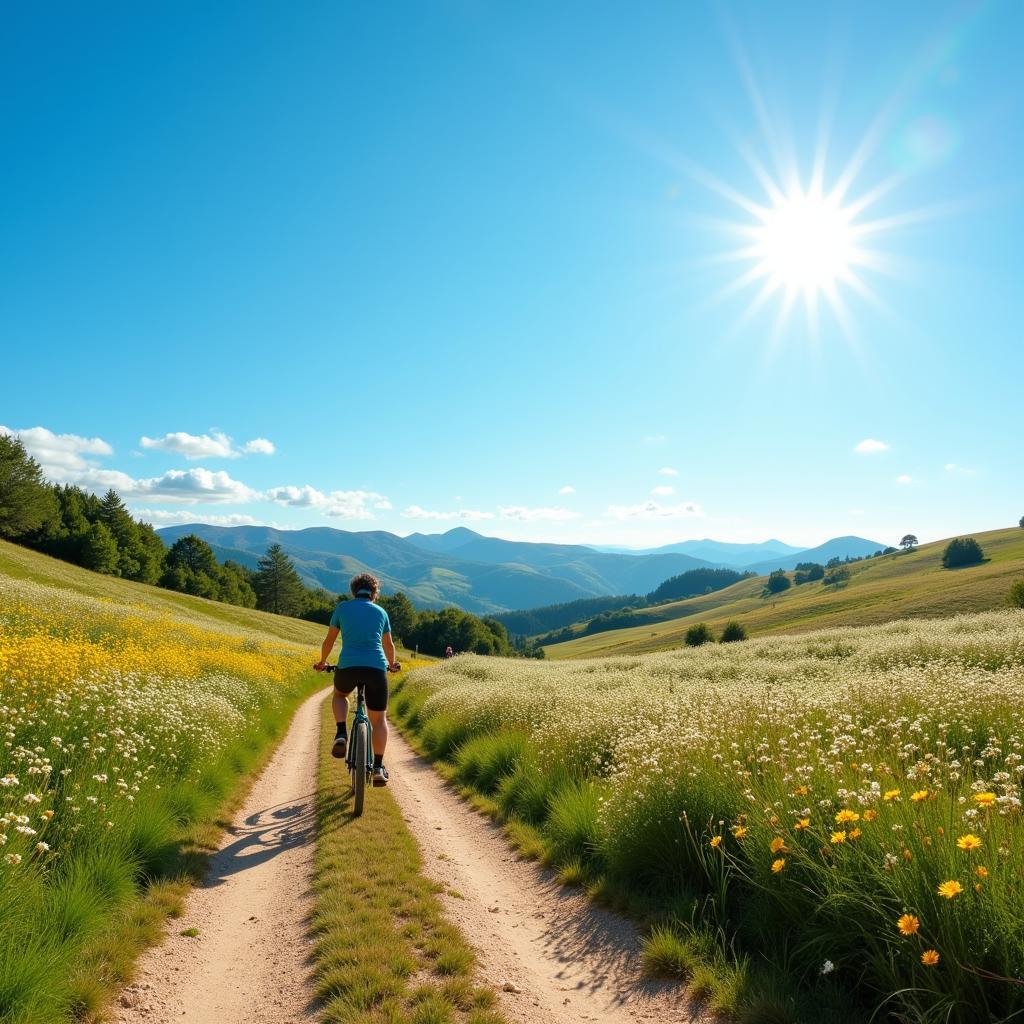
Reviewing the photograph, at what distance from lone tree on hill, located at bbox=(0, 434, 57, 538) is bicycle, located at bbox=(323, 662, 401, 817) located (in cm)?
7458

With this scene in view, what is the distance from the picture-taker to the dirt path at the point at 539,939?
4797 millimetres

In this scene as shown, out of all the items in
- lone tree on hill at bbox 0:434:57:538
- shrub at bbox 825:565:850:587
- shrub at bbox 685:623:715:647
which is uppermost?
lone tree on hill at bbox 0:434:57:538

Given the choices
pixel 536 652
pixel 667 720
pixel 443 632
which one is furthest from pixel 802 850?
pixel 536 652

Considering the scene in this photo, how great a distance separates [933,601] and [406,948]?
74.2 m

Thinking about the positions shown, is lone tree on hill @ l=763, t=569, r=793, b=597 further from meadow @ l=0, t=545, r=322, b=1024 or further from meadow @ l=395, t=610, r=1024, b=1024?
meadow @ l=0, t=545, r=322, b=1024

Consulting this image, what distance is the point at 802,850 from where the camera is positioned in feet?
15.4

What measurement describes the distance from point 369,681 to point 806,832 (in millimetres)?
6854

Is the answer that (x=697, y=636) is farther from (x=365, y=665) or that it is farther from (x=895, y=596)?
(x=365, y=665)

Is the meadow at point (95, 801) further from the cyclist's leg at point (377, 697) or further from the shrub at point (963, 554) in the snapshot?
the shrub at point (963, 554)

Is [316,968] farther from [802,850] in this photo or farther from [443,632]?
[443,632]

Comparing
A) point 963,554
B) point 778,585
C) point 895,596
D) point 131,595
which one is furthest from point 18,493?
point 778,585

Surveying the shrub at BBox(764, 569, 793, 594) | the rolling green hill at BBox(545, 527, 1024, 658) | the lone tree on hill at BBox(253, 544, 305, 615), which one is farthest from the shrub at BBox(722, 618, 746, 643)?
the shrub at BBox(764, 569, 793, 594)

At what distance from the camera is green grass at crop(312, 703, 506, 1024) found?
176 inches

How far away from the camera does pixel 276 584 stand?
4540 inches
